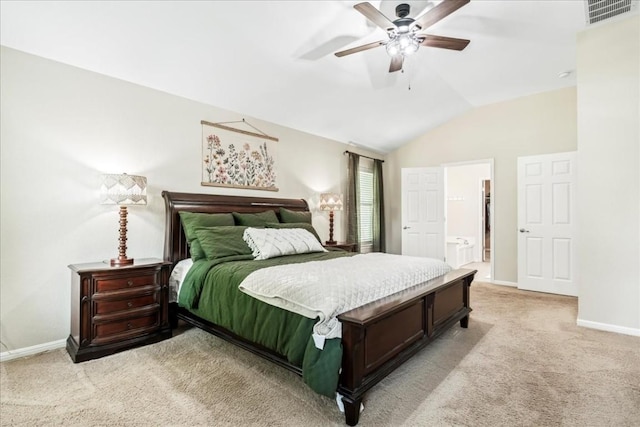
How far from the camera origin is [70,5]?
91.8 inches

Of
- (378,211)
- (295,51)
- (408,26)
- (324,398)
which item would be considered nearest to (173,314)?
(324,398)

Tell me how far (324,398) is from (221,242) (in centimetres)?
167

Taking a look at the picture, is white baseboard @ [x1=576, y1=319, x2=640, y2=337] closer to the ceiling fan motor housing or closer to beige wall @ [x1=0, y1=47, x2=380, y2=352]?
the ceiling fan motor housing

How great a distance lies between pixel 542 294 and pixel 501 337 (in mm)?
2271

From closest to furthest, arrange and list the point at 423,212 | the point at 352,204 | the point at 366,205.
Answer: the point at 352,204
the point at 423,212
the point at 366,205

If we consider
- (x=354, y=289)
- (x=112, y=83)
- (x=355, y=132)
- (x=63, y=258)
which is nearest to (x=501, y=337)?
(x=354, y=289)

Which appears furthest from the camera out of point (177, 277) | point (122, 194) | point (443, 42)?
point (177, 277)

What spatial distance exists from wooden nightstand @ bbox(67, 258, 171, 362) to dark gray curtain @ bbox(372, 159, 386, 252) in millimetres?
4056

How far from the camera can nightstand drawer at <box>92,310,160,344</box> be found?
2.61m

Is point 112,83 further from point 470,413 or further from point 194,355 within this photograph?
point 470,413

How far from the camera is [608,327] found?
10.4 feet

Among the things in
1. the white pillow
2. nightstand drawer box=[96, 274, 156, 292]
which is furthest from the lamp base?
the white pillow

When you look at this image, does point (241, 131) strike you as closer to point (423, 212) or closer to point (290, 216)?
point (290, 216)

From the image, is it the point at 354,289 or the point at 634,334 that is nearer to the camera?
the point at 354,289
